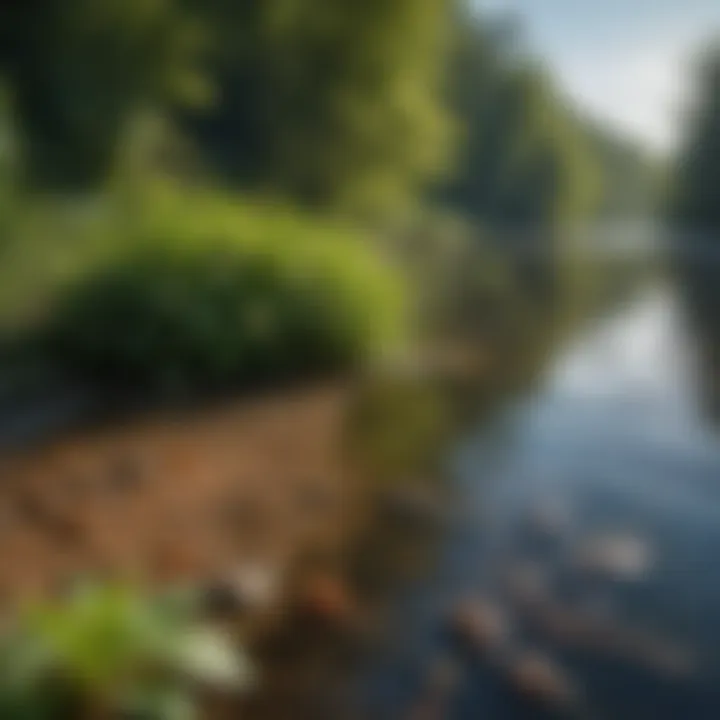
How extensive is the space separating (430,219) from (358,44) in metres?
12.3

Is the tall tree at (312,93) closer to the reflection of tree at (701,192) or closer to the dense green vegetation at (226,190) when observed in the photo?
the dense green vegetation at (226,190)

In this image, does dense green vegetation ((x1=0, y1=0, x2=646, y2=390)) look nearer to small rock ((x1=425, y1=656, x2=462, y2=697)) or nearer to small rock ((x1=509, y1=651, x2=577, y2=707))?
small rock ((x1=425, y1=656, x2=462, y2=697))

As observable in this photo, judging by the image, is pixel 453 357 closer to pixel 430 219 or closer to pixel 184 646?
pixel 184 646

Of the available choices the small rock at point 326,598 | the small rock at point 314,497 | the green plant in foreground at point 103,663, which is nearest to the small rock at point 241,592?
the small rock at point 326,598

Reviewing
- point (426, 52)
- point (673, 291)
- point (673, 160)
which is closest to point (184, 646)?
point (426, 52)

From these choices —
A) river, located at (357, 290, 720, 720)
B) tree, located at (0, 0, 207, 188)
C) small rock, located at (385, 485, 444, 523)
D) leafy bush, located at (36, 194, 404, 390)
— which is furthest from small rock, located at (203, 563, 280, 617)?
tree, located at (0, 0, 207, 188)

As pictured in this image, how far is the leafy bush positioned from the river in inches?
76.6

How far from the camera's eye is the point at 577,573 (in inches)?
196

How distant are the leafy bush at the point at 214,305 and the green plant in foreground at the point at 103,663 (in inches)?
174

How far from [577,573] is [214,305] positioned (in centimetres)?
409

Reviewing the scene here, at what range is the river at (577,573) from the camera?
3.85 meters

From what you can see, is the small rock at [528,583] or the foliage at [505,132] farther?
the foliage at [505,132]

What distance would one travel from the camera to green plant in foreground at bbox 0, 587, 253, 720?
123 inches

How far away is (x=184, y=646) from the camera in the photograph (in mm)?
3424
